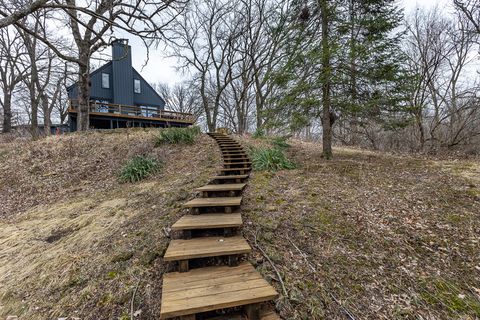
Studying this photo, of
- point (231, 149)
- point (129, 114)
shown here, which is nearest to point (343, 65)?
point (231, 149)

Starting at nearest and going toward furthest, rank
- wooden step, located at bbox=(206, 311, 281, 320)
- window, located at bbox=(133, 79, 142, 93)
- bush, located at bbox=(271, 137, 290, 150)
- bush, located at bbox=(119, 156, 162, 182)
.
Answer: 1. wooden step, located at bbox=(206, 311, 281, 320)
2. bush, located at bbox=(119, 156, 162, 182)
3. bush, located at bbox=(271, 137, 290, 150)
4. window, located at bbox=(133, 79, 142, 93)

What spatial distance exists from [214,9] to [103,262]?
2105 centimetres

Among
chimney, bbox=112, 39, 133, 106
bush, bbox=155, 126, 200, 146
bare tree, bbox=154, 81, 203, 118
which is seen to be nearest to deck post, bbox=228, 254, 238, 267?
bush, bbox=155, 126, 200, 146

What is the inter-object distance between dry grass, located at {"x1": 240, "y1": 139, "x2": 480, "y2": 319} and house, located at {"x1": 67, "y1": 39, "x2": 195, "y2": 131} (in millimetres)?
15469

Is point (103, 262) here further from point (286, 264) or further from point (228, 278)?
point (286, 264)

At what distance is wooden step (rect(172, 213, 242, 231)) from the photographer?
2.76 metres

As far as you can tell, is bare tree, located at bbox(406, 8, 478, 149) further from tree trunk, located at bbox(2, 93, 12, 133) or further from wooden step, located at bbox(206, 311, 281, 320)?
tree trunk, located at bbox(2, 93, 12, 133)

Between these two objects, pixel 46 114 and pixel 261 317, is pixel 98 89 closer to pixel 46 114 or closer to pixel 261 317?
pixel 46 114

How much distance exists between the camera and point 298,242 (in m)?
2.91

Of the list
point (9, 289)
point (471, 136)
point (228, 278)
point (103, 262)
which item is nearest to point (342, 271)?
point (228, 278)

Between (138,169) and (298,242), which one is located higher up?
(138,169)

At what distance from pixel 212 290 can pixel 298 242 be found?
4.67ft

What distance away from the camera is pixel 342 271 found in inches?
97.7

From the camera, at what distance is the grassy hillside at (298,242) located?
85.7 inches
